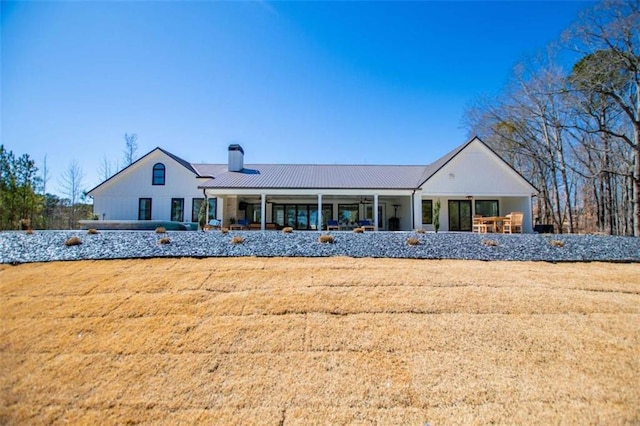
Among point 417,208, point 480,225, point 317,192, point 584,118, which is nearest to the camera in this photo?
point 480,225

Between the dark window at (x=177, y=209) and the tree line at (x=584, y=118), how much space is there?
68.0 feet

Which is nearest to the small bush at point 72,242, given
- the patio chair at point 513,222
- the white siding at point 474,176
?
the white siding at point 474,176

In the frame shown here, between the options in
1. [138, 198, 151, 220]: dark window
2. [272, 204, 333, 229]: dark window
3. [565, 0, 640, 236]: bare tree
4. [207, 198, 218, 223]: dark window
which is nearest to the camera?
[565, 0, 640, 236]: bare tree

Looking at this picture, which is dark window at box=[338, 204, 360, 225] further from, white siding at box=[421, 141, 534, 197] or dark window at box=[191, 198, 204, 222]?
dark window at box=[191, 198, 204, 222]

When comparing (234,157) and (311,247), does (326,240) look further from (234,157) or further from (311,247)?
(234,157)

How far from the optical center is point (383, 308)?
5234 millimetres

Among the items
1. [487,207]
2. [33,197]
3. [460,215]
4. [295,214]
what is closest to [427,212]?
[460,215]

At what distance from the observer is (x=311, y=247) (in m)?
9.05

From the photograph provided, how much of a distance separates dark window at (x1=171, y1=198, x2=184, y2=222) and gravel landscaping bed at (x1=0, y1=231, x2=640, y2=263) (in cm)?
784

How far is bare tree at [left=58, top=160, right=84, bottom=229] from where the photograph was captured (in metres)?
25.7

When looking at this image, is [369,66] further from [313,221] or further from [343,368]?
[343,368]

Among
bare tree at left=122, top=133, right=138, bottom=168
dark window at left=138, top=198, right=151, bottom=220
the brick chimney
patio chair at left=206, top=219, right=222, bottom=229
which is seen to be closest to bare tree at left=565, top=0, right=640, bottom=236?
the brick chimney

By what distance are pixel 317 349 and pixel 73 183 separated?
30943 millimetres

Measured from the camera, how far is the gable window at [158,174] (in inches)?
734
